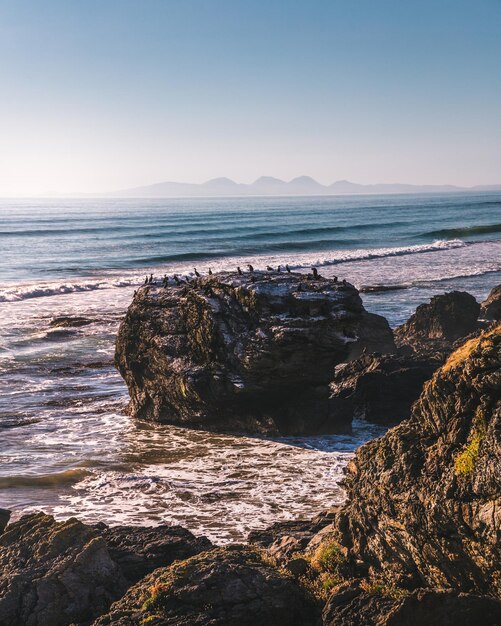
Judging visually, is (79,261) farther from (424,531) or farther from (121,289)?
(424,531)

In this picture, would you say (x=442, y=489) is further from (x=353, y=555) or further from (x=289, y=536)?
(x=289, y=536)

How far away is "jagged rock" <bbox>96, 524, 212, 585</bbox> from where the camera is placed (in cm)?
877

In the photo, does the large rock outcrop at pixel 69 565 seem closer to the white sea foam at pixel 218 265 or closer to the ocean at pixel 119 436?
the ocean at pixel 119 436

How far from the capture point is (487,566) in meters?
6.32

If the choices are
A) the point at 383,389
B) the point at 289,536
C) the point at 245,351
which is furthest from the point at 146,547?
the point at 383,389

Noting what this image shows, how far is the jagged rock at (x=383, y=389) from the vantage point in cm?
1739

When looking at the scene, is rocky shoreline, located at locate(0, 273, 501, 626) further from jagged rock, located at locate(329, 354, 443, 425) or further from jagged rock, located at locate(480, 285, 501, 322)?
jagged rock, located at locate(480, 285, 501, 322)

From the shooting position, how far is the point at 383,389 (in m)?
17.8

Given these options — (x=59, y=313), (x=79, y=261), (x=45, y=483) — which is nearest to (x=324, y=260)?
(x=79, y=261)

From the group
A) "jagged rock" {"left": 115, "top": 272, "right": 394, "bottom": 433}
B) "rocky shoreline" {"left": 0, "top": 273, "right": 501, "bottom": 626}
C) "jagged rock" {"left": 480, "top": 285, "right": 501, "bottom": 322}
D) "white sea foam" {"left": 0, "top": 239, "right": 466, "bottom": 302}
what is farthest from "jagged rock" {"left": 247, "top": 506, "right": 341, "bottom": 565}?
"white sea foam" {"left": 0, "top": 239, "right": 466, "bottom": 302}

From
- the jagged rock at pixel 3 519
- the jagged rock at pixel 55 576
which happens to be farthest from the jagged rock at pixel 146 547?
the jagged rock at pixel 3 519

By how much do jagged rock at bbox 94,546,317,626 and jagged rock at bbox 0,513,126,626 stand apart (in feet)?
2.05

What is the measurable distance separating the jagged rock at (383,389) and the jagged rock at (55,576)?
Answer: 915 centimetres

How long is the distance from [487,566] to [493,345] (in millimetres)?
1943
